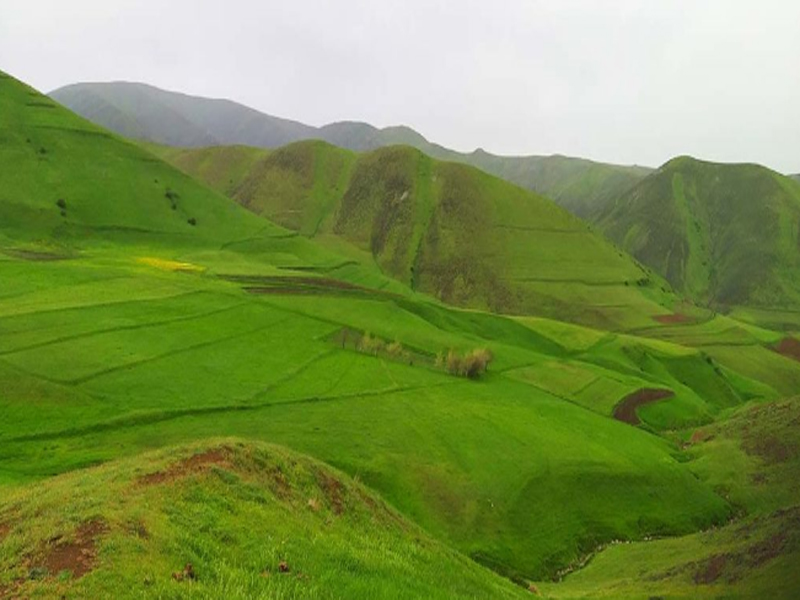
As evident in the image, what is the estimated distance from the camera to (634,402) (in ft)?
338

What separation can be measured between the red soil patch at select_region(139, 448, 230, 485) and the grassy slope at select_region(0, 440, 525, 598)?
6 cm

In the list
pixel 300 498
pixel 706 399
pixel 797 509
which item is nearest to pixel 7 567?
pixel 300 498

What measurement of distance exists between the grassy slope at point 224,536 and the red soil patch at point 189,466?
0.06 meters

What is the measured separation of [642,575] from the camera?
45000 millimetres

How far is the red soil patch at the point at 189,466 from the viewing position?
24.3 meters

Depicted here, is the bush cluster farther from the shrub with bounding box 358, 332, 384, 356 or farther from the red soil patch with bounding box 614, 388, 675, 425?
the red soil patch with bounding box 614, 388, 675, 425

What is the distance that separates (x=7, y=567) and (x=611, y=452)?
2663 inches

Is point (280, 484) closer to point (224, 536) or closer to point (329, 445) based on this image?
point (224, 536)

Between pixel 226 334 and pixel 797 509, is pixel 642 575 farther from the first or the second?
pixel 226 334

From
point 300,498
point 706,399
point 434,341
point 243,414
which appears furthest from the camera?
point 706,399

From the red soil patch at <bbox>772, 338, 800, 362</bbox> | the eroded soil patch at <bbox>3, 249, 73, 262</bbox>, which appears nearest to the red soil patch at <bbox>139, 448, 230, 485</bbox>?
the eroded soil patch at <bbox>3, 249, 73, 262</bbox>

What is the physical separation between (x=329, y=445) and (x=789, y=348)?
603 ft

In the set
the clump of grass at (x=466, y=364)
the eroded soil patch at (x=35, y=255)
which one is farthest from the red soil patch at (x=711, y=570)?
the eroded soil patch at (x=35, y=255)

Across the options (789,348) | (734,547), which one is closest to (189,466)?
(734,547)
